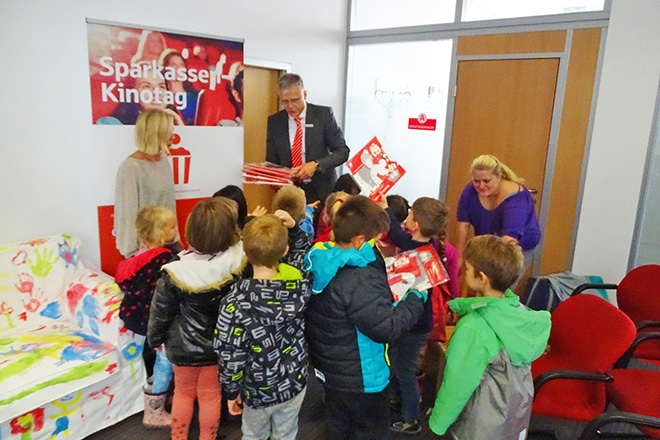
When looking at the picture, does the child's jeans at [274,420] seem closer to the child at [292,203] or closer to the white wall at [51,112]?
the child at [292,203]

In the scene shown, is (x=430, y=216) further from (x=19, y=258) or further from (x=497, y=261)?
(x=19, y=258)

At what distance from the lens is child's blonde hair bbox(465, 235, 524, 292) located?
1.75 m

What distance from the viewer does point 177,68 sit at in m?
3.23

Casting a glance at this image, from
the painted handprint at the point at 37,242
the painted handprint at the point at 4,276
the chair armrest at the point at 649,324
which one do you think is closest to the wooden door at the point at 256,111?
the painted handprint at the point at 37,242

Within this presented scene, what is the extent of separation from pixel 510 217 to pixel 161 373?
215 centimetres

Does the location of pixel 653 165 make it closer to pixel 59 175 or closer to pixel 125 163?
pixel 125 163

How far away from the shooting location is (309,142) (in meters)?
3.44

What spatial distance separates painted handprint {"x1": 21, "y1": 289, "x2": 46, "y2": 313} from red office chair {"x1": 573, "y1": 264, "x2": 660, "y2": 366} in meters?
3.25

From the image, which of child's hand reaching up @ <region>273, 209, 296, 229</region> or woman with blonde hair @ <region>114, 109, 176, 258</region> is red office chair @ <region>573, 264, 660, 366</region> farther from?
woman with blonde hair @ <region>114, 109, 176, 258</region>

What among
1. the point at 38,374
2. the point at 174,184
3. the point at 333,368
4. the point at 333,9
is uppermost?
the point at 333,9

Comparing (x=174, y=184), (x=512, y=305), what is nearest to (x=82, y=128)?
(x=174, y=184)

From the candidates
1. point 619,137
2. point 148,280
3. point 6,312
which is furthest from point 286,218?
point 619,137

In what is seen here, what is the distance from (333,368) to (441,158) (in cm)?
313

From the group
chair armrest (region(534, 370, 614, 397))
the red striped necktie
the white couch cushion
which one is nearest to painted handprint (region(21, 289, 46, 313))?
the white couch cushion
